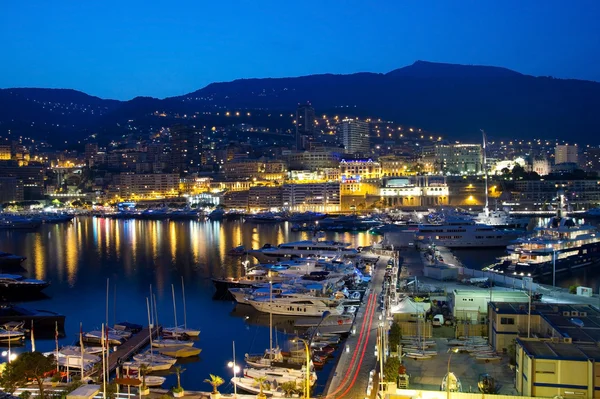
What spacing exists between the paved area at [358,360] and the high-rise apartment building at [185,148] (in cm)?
7338

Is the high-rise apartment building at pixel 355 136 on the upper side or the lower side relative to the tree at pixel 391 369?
upper

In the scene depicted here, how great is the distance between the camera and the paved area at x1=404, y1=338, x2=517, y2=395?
8430 mm

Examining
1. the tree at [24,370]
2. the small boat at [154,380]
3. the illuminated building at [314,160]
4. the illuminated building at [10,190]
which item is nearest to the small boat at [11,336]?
the small boat at [154,380]

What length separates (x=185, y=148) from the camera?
286 ft

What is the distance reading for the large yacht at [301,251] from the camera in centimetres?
2442

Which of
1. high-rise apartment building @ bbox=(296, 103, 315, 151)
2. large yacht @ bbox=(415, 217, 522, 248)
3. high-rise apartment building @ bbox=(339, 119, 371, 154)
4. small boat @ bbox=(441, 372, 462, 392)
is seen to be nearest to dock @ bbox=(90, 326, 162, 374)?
small boat @ bbox=(441, 372, 462, 392)

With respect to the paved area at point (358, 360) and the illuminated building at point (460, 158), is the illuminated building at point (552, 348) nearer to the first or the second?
the paved area at point (358, 360)

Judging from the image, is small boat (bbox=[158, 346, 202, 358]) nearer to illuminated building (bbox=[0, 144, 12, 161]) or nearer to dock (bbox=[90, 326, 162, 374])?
dock (bbox=[90, 326, 162, 374])

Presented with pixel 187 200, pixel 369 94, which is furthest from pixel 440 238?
pixel 369 94

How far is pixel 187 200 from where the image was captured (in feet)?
225

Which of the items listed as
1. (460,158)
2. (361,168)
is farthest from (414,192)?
(460,158)

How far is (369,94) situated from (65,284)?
121050 millimetres

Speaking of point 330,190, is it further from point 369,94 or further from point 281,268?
point 369,94

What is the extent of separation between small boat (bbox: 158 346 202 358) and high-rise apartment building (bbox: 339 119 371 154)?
8015 centimetres
